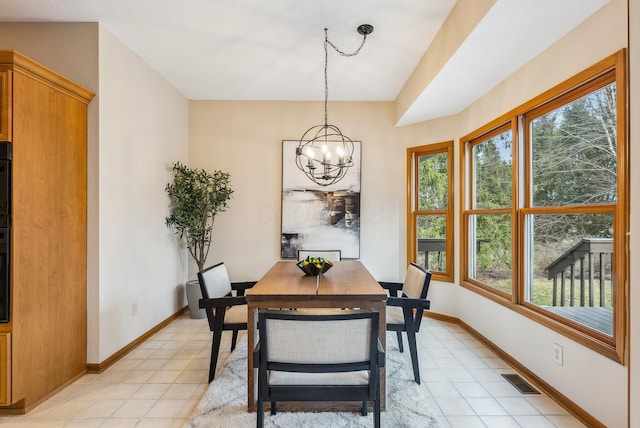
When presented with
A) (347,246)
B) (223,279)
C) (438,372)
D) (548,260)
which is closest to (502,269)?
(548,260)

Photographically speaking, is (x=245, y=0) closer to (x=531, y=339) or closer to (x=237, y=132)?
(x=237, y=132)

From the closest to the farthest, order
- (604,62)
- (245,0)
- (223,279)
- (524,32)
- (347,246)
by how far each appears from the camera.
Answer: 1. (604,62)
2. (524,32)
3. (245,0)
4. (223,279)
5. (347,246)

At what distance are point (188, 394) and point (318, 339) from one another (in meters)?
1.38

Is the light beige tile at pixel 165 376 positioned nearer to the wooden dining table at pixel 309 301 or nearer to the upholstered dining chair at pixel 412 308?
the wooden dining table at pixel 309 301

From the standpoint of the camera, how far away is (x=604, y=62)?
195cm

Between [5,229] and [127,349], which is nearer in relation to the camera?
[5,229]

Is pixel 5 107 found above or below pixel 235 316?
above

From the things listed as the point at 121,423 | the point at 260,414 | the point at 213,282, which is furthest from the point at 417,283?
the point at 121,423

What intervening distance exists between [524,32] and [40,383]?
3.90m

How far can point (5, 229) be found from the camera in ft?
6.93

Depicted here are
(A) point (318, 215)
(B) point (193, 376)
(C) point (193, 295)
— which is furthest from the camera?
(A) point (318, 215)

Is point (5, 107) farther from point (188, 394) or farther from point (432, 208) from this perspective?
point (432, 208)

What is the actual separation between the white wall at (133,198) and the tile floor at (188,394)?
0.34 metres

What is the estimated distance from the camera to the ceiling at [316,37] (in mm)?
2234
